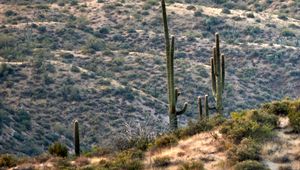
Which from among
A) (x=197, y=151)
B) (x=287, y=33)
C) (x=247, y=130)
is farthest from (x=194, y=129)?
(x=287, y=33)

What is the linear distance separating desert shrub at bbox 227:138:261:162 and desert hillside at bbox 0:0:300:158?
17.5m

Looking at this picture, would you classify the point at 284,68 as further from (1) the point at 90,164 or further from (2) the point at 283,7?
(1) the point at 90,164

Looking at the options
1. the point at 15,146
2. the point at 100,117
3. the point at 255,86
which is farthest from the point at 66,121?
the point at 255,86

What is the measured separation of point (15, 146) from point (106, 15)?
113ft

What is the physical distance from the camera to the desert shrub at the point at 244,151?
19844 mm

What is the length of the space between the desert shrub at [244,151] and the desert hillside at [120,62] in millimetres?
17535

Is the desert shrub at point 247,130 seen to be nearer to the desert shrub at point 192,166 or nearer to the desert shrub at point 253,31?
the desert shrub at point 192,166

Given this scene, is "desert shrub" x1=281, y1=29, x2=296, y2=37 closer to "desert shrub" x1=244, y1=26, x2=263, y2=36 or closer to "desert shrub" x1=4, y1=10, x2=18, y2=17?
"desert shrub" x1=244, y1=26, x2=263, y2=36

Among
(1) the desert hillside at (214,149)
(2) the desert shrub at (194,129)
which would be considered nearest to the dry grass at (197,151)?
(1) the desert hillside at (214,149)

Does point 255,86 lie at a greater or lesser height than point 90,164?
lesser

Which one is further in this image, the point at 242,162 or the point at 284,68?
the point at 284,68

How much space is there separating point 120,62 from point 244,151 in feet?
143

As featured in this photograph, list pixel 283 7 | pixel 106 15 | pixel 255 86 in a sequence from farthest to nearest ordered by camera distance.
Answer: pixel 283 7 < pixel 106 15 < pixel 255 86

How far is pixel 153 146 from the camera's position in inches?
866
